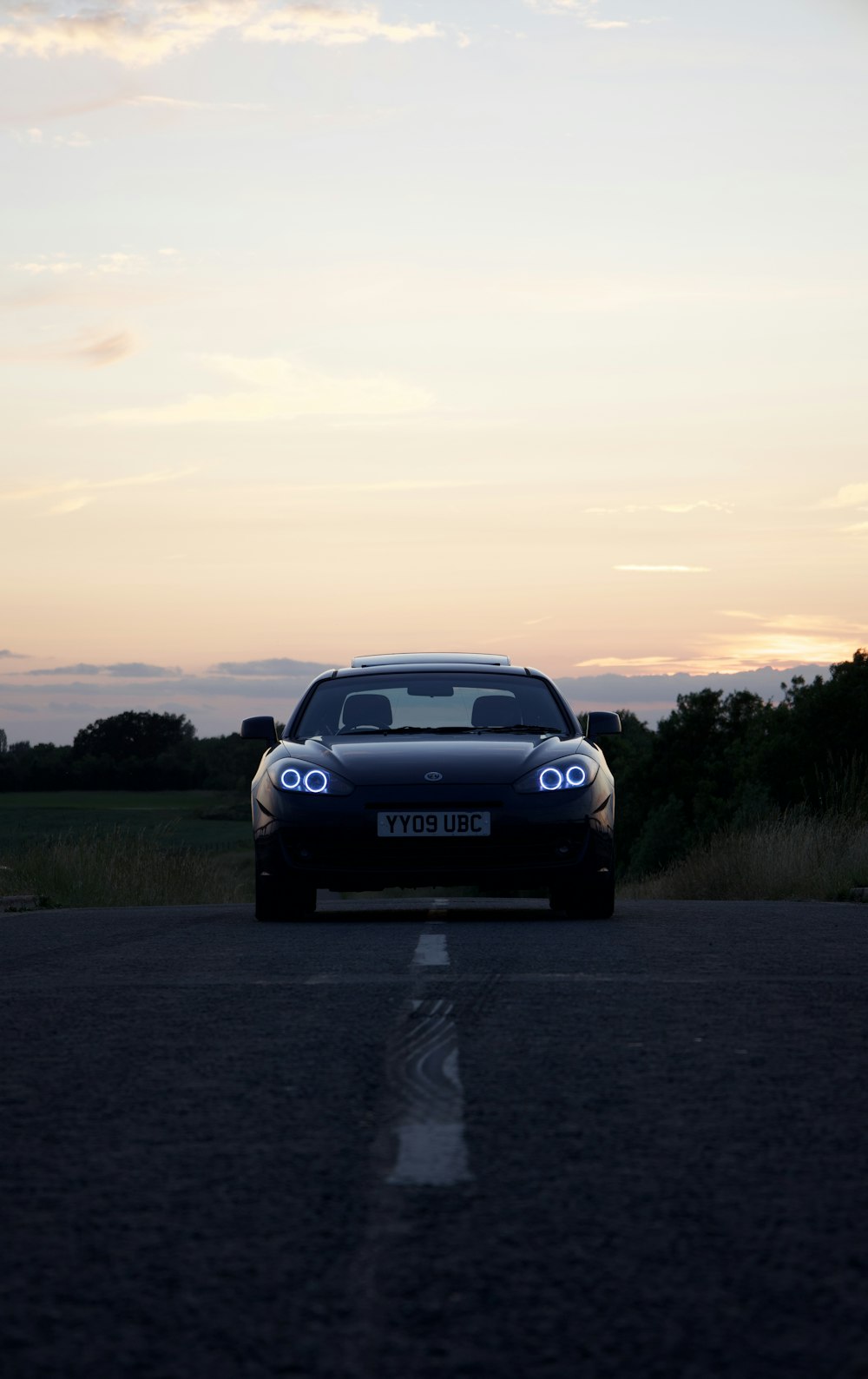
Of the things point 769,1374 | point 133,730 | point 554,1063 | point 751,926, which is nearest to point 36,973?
point 554,1063

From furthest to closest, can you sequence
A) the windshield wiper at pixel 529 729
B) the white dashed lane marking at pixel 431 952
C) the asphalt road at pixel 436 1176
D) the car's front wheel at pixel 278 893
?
the windshield wiper at pixel 529 729
the car's front wheel at pixel 278 893
the white dashed lane marking at pixel 431 952
the asphalt road at pixel 436 1176

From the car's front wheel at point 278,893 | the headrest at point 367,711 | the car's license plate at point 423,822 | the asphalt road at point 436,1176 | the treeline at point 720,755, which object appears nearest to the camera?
the asphalt road at point 436,1176

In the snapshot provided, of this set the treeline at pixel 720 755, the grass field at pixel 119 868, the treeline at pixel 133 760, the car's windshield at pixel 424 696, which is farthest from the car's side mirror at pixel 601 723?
the treeline at pixel 133 760

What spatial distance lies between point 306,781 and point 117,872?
922cm

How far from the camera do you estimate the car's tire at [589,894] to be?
32.9 ft

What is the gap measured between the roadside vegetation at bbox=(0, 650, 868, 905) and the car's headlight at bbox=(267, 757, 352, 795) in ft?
19.3

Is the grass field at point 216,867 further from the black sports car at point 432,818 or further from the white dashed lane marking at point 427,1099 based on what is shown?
the white dashed lane marking at point 427,1099

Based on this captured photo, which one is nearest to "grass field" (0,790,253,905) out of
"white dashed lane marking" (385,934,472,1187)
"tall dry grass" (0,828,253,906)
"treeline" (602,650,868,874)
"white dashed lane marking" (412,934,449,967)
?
"tall dry grass" (0,828,253,906)

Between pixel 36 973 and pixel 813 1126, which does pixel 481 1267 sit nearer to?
pixel 813 1126

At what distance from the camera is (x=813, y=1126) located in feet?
12.6

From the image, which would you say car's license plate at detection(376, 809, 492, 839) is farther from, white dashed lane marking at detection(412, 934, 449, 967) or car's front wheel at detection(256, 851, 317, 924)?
white dashed lane marking at detection(412, 934, 449, 967)

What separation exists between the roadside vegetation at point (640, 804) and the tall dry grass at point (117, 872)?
0.03 m

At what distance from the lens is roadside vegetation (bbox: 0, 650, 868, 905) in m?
17.4

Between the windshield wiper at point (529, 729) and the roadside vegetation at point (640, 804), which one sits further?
the roadside vegetation at point (640, 804)
